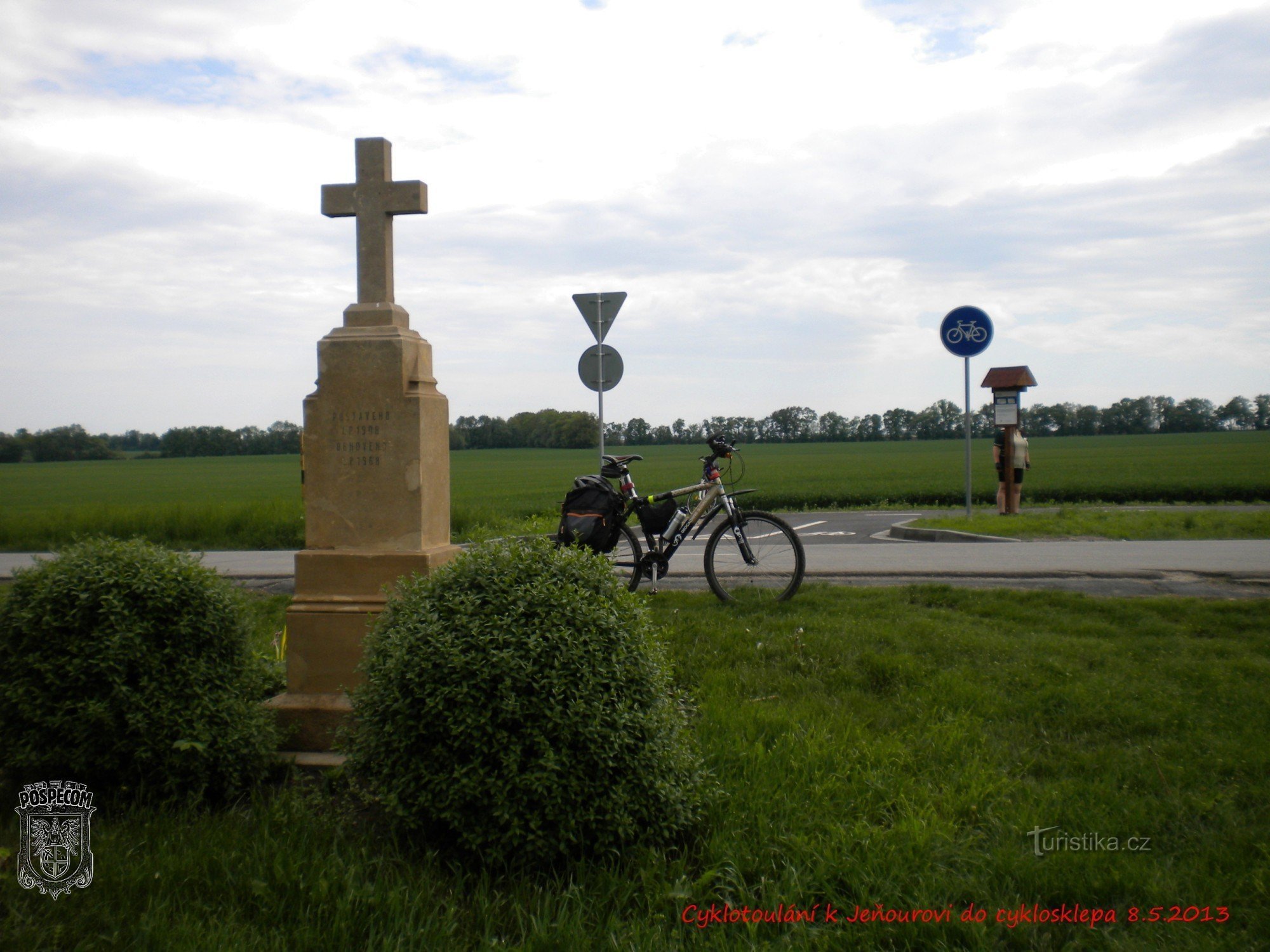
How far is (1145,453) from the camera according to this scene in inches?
1769

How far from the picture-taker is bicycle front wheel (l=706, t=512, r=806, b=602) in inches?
275

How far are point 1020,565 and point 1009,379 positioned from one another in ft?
25.6

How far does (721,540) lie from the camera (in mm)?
7301

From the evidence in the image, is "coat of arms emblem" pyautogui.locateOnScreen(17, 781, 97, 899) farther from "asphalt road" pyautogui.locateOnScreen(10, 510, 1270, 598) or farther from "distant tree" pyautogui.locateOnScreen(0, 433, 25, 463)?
"distant tree" pyautogui.locateOnScreen(0, 433, 25, 463)

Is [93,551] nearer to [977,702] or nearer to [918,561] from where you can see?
[977,702]

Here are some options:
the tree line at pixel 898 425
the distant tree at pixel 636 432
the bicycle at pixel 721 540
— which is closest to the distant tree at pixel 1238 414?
the tree line at pixel 898 425

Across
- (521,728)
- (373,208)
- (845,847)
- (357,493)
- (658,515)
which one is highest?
(373,208)

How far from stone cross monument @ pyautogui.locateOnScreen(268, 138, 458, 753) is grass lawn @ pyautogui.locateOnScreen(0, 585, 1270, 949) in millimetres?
863

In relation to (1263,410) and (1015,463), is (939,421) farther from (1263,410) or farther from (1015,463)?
(1015,463)

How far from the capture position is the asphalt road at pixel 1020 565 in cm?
823

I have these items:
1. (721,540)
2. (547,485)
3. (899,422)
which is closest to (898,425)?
(899,422)

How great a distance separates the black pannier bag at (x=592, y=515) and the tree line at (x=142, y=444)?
40.3 metres

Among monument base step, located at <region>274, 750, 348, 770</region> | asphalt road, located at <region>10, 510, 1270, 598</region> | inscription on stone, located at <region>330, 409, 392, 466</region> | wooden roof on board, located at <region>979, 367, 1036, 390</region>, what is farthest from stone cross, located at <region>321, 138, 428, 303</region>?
wooden roof on board, located at <region>979, 367, 1036, 390</region>

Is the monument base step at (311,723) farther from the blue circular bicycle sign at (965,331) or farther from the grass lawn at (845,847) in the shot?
the blue circular bicycle sign at (965,331)
